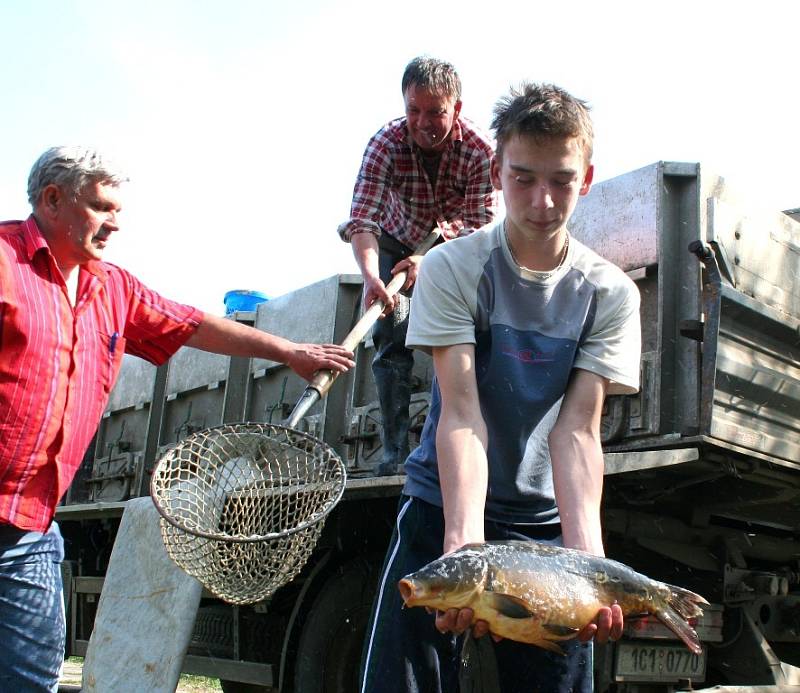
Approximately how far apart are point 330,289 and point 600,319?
389 cm

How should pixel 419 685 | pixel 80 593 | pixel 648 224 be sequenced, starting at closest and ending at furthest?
1. pixel 419 685
2. pixel 648 224
3. pixel 80 593

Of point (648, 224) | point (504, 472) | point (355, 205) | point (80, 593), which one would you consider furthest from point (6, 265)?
point (80, 593)

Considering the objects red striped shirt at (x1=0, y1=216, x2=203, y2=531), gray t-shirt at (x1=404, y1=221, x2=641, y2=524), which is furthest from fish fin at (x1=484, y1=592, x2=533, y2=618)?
red striped shirt at (x1=0, y1=216, x2=203, y2=531)

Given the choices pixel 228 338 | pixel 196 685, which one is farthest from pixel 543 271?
pixel 196 685

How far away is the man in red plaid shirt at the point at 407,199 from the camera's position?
4.88 m

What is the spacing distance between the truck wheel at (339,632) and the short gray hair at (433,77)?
2.22m

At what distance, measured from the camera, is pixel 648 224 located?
4637mm

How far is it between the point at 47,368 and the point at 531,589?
165 cm

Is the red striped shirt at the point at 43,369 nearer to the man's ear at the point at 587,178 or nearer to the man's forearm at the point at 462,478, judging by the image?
the man's forearm at the point at 462,478

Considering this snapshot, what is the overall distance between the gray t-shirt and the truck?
1306 mm

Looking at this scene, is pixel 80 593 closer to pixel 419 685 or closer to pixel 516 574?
pixel 419 685

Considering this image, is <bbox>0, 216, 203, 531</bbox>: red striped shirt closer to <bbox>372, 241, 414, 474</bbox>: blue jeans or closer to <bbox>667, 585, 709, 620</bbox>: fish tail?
<bbox>667, 585, 709, 620</bbox>: fish tail

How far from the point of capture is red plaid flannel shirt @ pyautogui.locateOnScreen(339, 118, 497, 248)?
5121 millimetres

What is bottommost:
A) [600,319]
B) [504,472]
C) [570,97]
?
[504,472]
